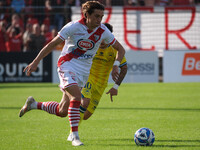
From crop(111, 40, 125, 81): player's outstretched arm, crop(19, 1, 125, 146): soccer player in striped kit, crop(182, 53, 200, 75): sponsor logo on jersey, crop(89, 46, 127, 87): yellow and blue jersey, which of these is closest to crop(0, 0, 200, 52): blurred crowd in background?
crop(182, 53, 200, 75): sponsor logo on jersey

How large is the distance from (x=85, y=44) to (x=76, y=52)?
18 cm

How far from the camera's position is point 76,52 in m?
6.57

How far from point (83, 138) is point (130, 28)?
16.3 meters

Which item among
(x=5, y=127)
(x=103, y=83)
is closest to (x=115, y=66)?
(x=103, y=83)

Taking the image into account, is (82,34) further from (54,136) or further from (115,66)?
(54,136)

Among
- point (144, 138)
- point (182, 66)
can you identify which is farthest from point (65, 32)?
point (182, 66)

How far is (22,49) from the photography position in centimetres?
2217

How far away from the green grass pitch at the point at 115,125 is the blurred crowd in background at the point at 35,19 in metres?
8.13

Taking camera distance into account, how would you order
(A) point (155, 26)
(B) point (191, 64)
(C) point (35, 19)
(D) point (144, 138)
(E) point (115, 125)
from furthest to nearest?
(C) point (35, 19)
(A) point (155, 26)
(B) point (191, 64)
(E) point (115, 125)
(D) point (144, 138)

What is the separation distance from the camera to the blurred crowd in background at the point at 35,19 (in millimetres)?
21719

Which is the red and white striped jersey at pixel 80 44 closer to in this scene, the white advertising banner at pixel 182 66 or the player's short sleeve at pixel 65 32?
the player's short sleeve at pixel 65 32

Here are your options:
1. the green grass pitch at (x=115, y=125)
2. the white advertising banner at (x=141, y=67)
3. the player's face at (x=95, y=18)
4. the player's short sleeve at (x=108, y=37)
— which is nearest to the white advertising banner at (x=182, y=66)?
the white advertising banner at (x=141, y=67)

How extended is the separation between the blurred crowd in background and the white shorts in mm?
15069

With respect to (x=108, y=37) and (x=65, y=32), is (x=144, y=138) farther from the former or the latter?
(x=65, y=32)
